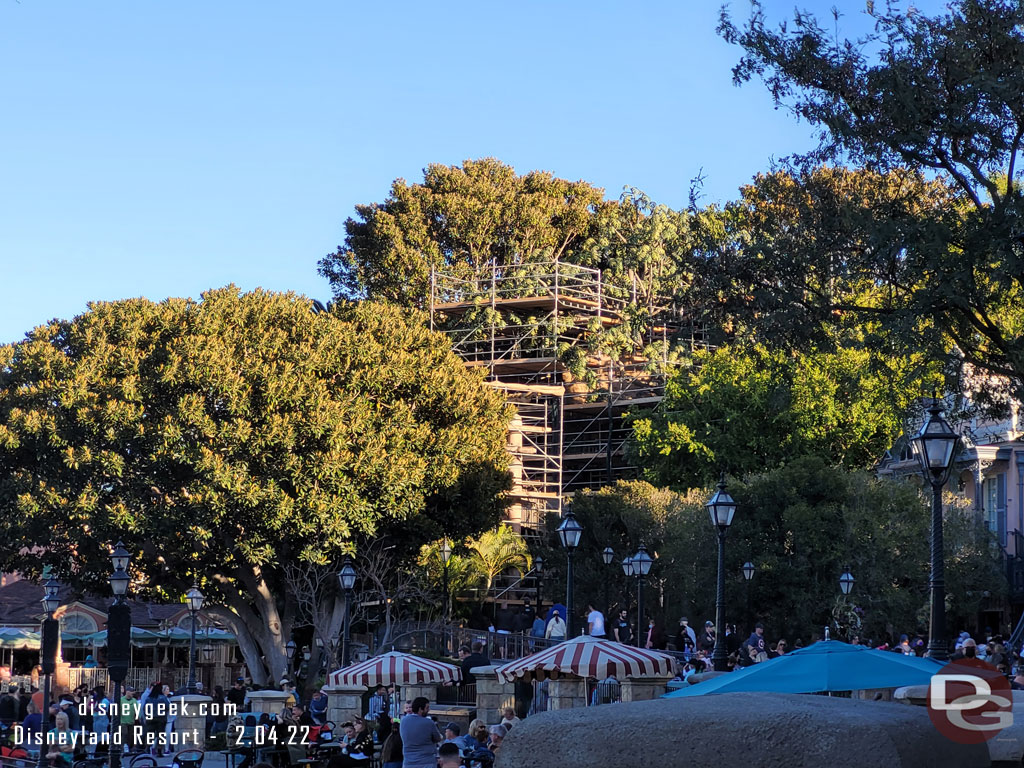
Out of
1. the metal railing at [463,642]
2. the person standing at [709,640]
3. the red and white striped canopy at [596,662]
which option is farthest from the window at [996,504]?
the red and white striped canopy at [596,662]

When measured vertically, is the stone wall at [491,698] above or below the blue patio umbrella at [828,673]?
below

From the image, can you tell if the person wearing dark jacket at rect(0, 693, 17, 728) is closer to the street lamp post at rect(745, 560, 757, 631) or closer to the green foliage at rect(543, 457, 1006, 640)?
the street lamp post at rect(745, 560, 757, 631)

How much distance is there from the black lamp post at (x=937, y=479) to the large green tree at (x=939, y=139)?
3.90 metres

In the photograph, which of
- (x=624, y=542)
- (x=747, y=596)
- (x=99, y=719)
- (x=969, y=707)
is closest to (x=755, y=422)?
(x=624, y=542)

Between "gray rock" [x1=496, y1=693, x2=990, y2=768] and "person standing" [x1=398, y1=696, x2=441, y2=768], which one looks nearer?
"gray rock" [x1=496, y1=693, x2=990, y2=768]

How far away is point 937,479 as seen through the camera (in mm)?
13664

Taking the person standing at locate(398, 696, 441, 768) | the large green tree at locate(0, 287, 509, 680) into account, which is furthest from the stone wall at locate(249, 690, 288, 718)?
the person standing at locate(398, 696, 441, 768)

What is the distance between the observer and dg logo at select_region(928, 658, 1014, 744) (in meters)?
6.19

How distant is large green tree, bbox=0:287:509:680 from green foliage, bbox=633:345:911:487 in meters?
10.6

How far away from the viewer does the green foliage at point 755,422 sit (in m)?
47.4

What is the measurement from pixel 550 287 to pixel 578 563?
15.8 meters

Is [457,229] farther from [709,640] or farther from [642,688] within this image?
Result: [642,688]

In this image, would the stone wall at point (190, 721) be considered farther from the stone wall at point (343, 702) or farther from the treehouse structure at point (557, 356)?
the treehouse structure at point (557, 356)

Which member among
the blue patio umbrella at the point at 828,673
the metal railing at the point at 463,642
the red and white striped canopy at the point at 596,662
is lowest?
the metal railing at the point at 463,642
